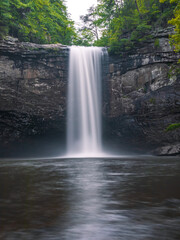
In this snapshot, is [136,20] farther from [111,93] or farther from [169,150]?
[169,150]

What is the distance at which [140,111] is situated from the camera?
19031 mm

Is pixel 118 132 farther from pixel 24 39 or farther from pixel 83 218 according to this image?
pixel 83 218

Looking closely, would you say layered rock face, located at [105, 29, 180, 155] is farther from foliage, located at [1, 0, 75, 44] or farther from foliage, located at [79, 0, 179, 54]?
foliage, located at [1, 0, 75, 44]

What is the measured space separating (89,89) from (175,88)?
701cm

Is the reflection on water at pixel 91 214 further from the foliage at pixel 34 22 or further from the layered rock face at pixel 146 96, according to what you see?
the foliage at pixel 34 22

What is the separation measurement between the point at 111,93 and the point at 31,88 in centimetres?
678

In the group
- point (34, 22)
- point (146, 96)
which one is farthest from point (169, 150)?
point (34, 22)

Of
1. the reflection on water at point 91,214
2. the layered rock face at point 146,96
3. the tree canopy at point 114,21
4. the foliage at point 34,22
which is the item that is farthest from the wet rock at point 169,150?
the foliage at point 34,22

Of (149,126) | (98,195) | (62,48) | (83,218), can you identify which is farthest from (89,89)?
(83,218)

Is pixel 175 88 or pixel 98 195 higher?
pixel 175 88

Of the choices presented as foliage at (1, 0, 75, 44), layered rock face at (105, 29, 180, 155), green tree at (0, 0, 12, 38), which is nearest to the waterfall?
layered rock face at (105, 29, 180, 155)

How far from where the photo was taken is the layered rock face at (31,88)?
1823cm

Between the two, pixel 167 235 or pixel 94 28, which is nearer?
pixel 167 235

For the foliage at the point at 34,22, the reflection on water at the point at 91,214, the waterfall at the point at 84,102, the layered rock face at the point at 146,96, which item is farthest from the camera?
the waterfall at the point at 84,102
